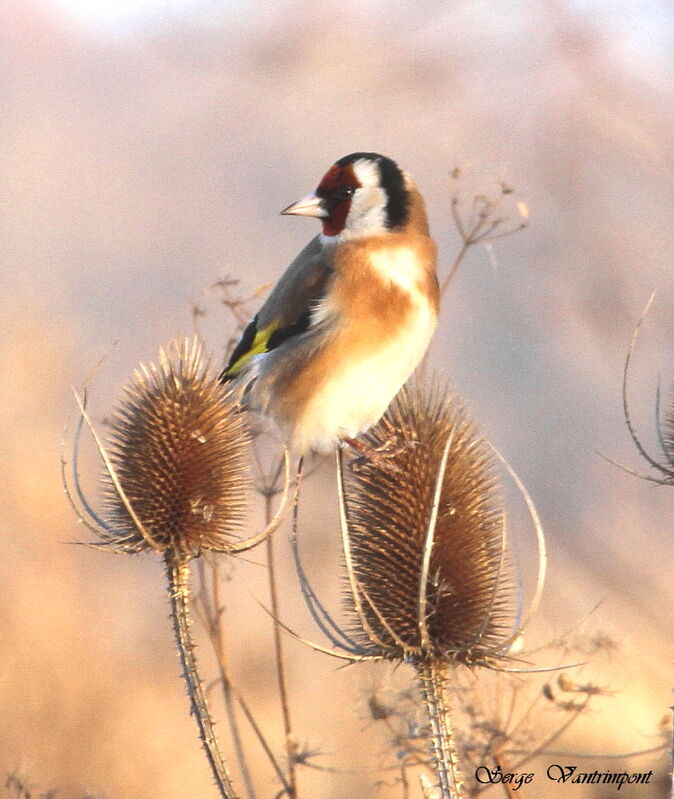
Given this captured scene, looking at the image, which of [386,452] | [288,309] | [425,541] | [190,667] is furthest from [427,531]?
[288,309]

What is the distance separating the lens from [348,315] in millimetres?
3846

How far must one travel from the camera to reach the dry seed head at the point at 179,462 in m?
3.32

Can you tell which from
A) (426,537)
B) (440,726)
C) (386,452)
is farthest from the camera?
(386,452)

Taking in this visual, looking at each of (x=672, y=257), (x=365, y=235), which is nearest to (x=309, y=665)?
(x=672, y=257)

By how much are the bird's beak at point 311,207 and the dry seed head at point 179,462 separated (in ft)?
2.05

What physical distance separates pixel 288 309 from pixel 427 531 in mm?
1151

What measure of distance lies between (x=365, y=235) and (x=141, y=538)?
1.26 meters

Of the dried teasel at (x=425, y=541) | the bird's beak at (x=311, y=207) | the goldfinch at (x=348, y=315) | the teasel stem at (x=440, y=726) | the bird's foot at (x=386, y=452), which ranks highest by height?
the bird's beak at (x=311, y=207)

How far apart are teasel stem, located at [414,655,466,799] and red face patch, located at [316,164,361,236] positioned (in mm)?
1566

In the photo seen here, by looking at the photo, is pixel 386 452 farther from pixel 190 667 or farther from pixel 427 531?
pixel 190 667

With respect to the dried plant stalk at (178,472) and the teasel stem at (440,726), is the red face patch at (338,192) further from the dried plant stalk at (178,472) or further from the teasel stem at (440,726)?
the teasel stem at (440,726)

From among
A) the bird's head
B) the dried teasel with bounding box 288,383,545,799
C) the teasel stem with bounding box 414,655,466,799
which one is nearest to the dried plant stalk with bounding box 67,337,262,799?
the dried teasel with bounding box 288,383,545,799

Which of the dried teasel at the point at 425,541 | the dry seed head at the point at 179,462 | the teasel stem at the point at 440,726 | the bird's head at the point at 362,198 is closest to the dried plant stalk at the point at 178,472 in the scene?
the dry seed head at the point at 179,462

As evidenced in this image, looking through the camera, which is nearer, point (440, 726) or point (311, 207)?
point (440, 726)
